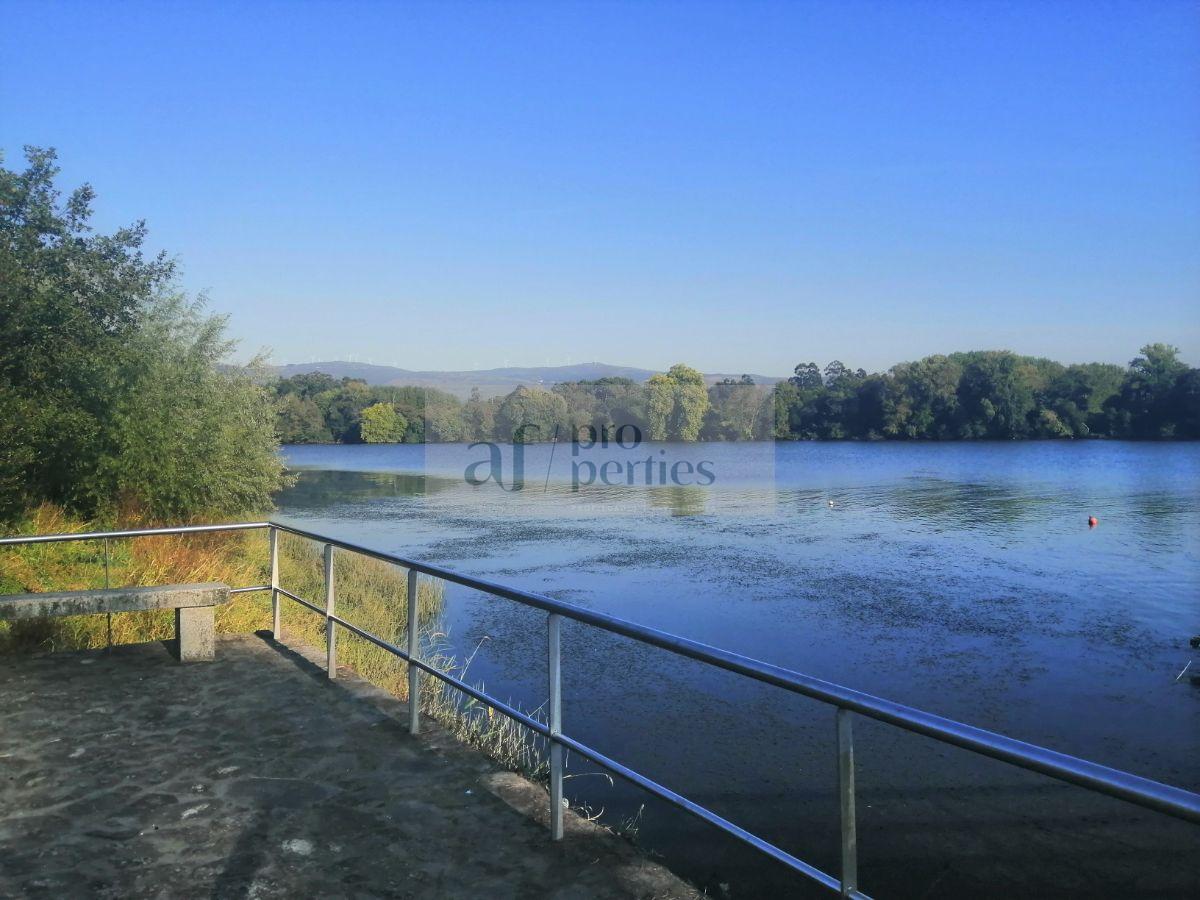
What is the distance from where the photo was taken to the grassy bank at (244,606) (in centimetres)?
858

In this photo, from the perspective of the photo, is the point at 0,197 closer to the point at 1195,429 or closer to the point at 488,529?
the point at 488,529

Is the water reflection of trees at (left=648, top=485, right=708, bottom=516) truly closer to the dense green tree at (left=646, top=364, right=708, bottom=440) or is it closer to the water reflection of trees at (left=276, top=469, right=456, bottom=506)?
the water reflection of trees at (left=276, top=469, right=456, bottom=506)

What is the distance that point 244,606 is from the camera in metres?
11.8

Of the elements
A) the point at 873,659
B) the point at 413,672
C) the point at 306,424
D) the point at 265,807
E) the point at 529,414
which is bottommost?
the point at 873,659

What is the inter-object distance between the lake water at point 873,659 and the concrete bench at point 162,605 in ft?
13.1

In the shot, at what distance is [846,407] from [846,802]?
114040 millimetres

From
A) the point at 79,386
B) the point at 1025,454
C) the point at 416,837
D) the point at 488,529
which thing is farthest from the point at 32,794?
the point at 1025,454

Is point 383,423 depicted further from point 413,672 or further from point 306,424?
point 413,672

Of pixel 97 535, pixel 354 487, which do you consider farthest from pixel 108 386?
pixel 354 487

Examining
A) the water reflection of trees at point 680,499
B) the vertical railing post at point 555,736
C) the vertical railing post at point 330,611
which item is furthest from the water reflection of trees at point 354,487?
the vertical railing post at point 555,736

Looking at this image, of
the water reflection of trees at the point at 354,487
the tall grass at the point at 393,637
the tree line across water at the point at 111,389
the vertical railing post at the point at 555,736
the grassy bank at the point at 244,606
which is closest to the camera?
the vertical railing post at the point at 555,736

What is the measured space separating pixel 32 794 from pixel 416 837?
1968 mm

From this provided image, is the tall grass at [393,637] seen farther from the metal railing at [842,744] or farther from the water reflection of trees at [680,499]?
the water reflection of trees at [680,499]

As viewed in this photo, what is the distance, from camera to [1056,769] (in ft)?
5.82
